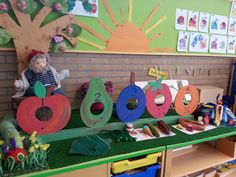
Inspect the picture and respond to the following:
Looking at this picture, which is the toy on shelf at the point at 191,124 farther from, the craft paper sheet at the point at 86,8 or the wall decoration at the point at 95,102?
the craft paper sheet at the point at 86,8

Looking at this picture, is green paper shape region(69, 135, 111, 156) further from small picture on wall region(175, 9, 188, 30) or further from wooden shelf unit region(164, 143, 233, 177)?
small picture on wall region(175, 9, 188, 30)

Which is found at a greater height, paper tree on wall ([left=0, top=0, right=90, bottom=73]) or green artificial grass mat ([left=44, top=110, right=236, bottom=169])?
paper tree on wall ([left=0, top=0, right=90, bottom=73])

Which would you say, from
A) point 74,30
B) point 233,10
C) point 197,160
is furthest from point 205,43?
point 74,30

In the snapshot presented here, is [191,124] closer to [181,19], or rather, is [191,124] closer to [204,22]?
[181,19]

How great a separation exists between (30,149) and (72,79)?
2.67 feet

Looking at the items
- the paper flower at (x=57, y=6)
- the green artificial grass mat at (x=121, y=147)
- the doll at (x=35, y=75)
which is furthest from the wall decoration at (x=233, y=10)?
the doll at (x=35, y=75)

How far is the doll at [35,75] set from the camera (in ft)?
4.37

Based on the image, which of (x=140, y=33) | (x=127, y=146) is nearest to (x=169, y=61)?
(x=140, y=33)

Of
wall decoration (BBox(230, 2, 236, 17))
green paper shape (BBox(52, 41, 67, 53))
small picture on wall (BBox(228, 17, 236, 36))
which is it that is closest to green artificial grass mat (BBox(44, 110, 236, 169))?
green paper shape (BBox(52, 41, 67, 53))

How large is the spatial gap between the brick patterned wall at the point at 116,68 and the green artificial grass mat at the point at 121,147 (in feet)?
1.30

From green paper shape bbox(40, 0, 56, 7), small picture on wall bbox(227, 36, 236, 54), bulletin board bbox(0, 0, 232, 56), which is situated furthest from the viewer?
small picture on wall bbox(227, 36, 236, 54)

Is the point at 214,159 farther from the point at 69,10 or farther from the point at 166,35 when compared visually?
the point at 69,10

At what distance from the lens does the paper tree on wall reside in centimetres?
133

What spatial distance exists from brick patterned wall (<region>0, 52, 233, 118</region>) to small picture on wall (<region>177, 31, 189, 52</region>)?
9 centimetres
